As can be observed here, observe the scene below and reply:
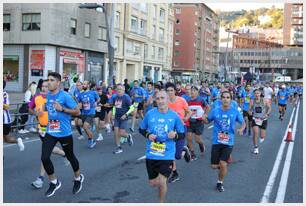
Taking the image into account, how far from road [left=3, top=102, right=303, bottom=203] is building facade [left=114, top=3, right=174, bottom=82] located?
3402 centimetres

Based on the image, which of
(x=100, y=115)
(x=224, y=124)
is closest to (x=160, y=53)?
(x=100, y=115)

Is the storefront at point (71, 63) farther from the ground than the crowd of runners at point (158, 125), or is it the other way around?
the storefront at point (71, 63)

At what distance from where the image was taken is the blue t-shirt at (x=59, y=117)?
662 cm

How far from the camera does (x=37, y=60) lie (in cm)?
3338

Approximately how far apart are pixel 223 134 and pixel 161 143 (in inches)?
72.1

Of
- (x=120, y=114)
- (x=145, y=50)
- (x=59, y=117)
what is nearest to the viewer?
(x=59, y=117)

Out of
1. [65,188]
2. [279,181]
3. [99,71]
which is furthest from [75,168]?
[99,71]

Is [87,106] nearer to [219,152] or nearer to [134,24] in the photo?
[219,152]

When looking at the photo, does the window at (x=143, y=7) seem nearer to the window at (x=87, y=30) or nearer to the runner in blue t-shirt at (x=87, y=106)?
the window at (x=87, y=30)

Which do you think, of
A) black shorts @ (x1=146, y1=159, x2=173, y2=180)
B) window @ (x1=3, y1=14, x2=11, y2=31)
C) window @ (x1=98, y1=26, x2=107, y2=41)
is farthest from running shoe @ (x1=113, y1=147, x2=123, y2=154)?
window @ (x1=98, y1=26, x2=107, y2=41)

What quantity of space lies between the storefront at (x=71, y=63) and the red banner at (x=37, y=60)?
158 centimetres

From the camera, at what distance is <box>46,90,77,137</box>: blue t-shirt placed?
662cm

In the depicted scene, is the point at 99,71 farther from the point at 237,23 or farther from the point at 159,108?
the point at 237,23

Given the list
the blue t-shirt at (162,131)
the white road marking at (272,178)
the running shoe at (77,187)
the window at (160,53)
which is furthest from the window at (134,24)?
the blue t-shirt at (162,131)
